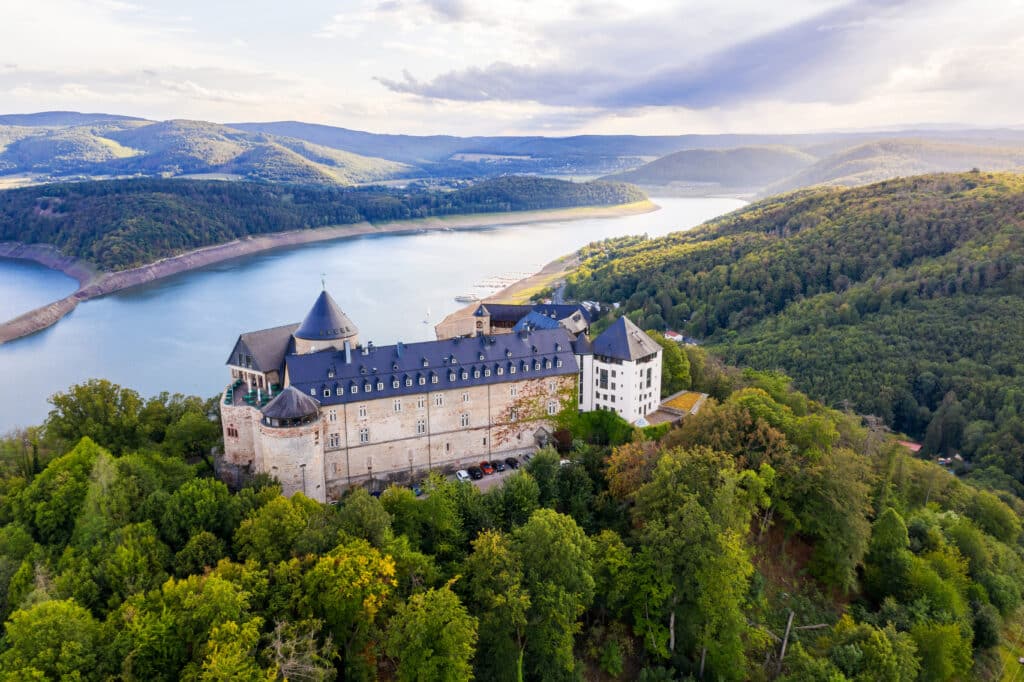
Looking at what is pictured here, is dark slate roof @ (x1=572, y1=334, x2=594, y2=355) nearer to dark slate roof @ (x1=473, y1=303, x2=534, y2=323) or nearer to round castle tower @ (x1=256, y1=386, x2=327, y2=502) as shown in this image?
dark slate roof @ (x1=473, y1=303, x2=534, y2=323)

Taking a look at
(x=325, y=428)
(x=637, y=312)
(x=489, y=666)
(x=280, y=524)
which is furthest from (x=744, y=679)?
(x=637, y=312)

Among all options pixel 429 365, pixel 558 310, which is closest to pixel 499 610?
pixel 429 365

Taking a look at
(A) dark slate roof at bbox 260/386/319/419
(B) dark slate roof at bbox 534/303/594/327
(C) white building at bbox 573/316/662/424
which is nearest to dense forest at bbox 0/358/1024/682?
(C) white building at bbox 573/316/662/424

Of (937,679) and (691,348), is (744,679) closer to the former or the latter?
(937,679)

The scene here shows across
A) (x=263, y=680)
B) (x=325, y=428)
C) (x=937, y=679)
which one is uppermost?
(x=325, y=428)

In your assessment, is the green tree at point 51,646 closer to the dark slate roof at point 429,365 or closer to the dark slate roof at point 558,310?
the dark slate roof at point 429,365

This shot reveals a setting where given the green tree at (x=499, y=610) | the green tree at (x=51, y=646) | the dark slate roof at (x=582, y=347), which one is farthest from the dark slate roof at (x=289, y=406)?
the dark slate roof at (x=582, y=347)
